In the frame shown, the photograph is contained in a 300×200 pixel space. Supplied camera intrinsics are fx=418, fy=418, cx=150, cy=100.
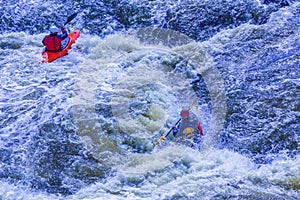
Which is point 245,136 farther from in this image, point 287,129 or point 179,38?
point 179,38

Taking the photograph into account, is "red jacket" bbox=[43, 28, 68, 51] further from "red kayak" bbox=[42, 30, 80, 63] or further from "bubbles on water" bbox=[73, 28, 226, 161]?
"bubbles on water" bbox=[73, 28, 226, 161]

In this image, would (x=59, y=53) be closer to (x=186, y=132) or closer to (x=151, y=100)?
(x=151, y=100)

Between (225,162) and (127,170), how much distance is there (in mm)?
1380

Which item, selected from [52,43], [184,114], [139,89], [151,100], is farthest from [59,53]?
[184,114]

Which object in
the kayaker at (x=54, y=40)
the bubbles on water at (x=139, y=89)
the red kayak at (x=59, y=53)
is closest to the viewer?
the bubbles on water at (x=139, y=89)

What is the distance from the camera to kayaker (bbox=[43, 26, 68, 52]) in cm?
765

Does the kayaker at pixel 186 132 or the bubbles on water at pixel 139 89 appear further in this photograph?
the bubbles on water at pixel 139 89

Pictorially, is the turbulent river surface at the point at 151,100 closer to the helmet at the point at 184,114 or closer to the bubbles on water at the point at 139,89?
the bubbles on water at the point at 139,89

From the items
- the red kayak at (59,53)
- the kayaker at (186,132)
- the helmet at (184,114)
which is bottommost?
the kayaker at (186,132)

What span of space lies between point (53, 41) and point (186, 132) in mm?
3264

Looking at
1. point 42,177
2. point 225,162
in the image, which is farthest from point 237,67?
point 42,177

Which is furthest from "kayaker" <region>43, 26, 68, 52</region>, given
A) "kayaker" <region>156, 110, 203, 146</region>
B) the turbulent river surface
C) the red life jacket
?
"kayaker" <region>156, 110, 203, 146</region>

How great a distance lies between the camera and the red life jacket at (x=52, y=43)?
7.66 metres

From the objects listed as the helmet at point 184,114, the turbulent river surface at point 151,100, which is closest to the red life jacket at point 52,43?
the turbulent river surface at point 151,100
